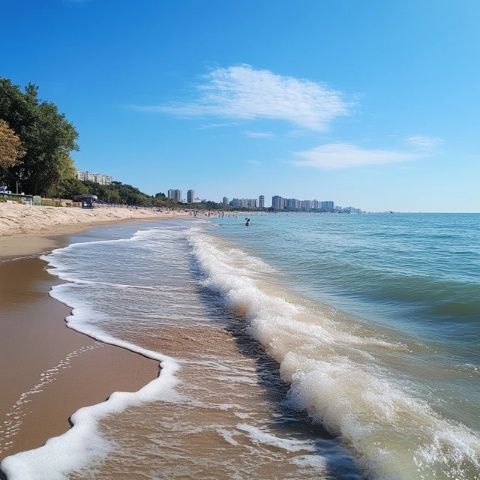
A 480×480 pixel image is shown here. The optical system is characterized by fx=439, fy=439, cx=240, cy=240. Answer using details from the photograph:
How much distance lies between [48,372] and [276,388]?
8.92ft

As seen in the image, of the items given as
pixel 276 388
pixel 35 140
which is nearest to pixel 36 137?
pixel 35 140

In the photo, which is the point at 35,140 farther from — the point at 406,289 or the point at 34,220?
the point at 406,289

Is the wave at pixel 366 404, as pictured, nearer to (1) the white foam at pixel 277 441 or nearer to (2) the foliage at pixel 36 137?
(1) the white foam at pixel 277 441

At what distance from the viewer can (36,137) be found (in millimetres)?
48844

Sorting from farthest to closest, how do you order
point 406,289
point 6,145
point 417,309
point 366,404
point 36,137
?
point 36,137, point 6,145, point 406,289, point 417,309, point 366,404

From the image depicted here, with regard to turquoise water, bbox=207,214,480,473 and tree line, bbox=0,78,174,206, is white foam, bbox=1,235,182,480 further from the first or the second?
tree line, bbox=0,78,174,206

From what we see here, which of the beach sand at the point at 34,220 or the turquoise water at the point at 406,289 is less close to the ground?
the beach sand at the point at 34,220

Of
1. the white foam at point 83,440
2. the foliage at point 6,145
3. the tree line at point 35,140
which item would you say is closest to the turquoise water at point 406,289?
the white foam at point 83,440

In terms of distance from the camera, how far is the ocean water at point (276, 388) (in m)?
3.58

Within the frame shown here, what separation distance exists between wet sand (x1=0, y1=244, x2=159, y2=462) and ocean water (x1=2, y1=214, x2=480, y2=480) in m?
0.21

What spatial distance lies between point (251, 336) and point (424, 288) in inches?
294

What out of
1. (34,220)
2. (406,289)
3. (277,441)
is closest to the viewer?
(277,441)

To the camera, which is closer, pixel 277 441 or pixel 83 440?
pixel 83 440

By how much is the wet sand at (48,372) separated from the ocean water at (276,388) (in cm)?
21
